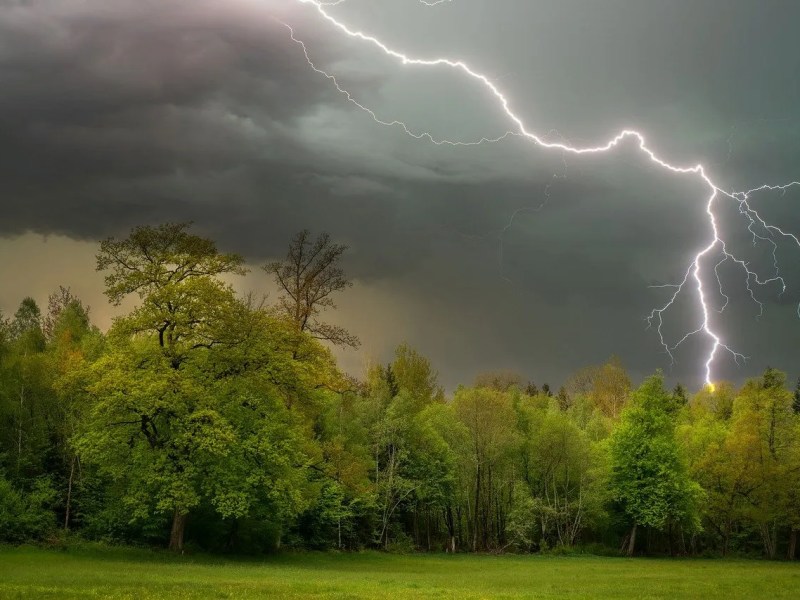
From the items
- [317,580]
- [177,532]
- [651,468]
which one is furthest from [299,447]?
[651,468]

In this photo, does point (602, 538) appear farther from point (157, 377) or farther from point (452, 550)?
point (157, 377)

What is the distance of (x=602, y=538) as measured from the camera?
77.6m

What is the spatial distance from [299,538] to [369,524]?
9204 millimetres

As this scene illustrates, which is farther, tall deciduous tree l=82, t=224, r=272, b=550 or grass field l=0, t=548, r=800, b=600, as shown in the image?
tall deciduous tree l=82, t=224, r=272, b=550

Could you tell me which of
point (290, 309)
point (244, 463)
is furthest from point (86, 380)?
point (290, 309)

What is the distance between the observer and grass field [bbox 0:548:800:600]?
2302 centimetres

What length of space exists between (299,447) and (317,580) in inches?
493

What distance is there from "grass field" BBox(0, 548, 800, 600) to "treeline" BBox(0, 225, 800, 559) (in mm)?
3416

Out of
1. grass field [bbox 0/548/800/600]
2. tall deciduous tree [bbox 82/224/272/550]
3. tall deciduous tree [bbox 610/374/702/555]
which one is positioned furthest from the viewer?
tall deciduous tree [bbox 610/374/702/555]

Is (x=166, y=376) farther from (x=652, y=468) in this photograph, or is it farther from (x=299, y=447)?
(x=652, y=468)

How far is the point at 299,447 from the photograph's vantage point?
42.5 metres

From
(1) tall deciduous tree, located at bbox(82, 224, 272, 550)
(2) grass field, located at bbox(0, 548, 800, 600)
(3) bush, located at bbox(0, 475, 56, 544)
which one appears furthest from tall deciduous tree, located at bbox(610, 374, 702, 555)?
(3) bush, located at bbox(0, 475, 56, 544)

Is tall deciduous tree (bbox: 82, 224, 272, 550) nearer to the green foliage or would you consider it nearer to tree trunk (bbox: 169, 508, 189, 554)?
tree trunk (bbox: 169, 508, 189, 554)

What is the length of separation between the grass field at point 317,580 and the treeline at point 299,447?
3.42 meters
